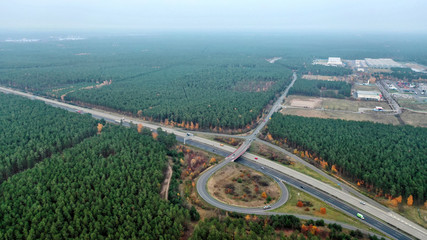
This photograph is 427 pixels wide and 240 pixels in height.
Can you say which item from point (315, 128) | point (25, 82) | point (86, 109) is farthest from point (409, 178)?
point (25, 82)

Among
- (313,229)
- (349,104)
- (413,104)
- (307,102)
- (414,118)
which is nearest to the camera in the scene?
(313,229)

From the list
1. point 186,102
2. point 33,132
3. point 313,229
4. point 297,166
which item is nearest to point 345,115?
point 297,166

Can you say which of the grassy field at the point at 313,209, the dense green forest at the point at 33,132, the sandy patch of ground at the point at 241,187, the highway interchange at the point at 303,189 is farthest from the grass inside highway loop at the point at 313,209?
the dense green forest at the point at 33,132

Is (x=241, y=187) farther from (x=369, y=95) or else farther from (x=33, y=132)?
(x=369, y=95)

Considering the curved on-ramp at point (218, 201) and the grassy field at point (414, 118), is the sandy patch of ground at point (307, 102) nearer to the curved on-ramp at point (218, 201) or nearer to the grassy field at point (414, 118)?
the grassy field at point (414, 118)

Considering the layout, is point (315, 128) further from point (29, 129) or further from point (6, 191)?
point (29, 129)

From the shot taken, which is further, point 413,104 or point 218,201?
point 413,104
